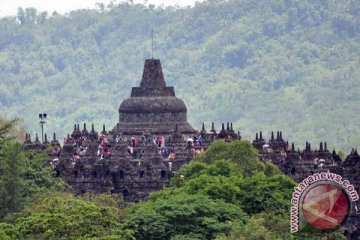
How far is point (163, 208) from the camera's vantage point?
77.9m

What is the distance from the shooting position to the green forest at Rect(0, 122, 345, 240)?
7138 centimetres

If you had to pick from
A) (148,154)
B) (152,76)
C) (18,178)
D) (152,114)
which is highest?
(152,76)

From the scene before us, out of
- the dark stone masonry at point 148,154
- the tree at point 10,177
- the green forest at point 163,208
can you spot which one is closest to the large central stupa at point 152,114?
the dark stone masonry at point 148,154

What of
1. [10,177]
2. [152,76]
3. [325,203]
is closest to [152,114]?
[152,76]

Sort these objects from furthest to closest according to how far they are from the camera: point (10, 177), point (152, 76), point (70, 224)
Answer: point (152, 76) < point (10, 177) < point (70, 224)

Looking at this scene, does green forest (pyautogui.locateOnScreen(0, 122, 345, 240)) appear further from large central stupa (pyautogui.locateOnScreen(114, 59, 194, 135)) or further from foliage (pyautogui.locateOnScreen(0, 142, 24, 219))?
large central stupa (pyautogui.locateOnScreen(114, 59, 194, 135))

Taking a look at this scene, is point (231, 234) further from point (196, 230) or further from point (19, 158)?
point (19, 158)

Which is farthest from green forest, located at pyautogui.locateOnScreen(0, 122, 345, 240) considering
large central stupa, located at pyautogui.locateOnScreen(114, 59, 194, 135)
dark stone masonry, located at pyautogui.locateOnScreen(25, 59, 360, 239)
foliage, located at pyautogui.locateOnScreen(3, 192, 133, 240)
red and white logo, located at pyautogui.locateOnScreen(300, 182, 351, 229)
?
large central stupa, located at pyautogui.locateOnScreen(114, 59, 194, 135)

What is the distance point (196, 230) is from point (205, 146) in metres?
34.3

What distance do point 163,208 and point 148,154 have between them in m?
25.2

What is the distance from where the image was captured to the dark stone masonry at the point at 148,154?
327ft

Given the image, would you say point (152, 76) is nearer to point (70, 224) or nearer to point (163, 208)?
point (163, 208)

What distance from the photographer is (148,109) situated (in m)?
123

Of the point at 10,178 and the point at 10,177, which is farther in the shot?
the point at 10,177
